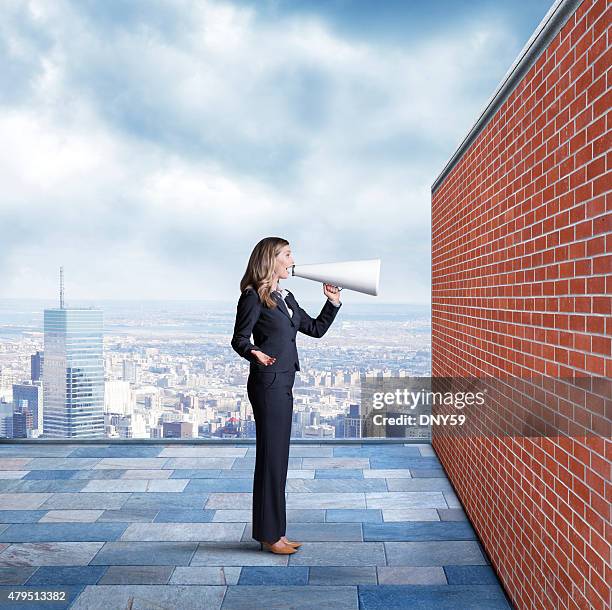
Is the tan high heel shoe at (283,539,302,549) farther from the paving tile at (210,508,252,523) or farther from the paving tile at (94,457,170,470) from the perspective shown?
the paving tile at (94,457,170,470)

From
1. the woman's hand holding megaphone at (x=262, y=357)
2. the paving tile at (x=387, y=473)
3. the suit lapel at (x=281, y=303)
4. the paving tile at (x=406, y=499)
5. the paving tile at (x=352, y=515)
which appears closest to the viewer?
the woman's hand holding megaphone at (x=262, y=357)

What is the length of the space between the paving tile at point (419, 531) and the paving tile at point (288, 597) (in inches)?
29.3

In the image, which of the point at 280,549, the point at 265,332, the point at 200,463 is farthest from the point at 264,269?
the point at 200,463

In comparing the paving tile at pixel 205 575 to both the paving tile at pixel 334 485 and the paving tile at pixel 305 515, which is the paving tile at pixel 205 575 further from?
the paving tile at pixel 334 485

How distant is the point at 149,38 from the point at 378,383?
3858 mm

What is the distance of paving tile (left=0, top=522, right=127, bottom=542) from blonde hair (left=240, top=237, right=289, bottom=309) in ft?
5.40

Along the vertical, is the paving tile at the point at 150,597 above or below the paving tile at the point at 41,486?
below

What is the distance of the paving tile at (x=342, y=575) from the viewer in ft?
11.5

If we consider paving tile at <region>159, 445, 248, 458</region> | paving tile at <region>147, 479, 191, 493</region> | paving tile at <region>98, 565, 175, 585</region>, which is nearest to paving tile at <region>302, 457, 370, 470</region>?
Result: paving tile at <region>159, 445, 248, 458</region>

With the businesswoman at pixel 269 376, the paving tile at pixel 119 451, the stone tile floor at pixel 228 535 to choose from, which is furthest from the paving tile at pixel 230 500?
the paving tile at pixel 119 451

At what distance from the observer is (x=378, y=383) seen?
644cm

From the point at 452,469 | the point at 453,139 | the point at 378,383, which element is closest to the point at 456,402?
the point at 452,469

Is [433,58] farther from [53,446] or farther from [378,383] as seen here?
[53,446]

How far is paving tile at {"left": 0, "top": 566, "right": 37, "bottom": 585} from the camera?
348cm
